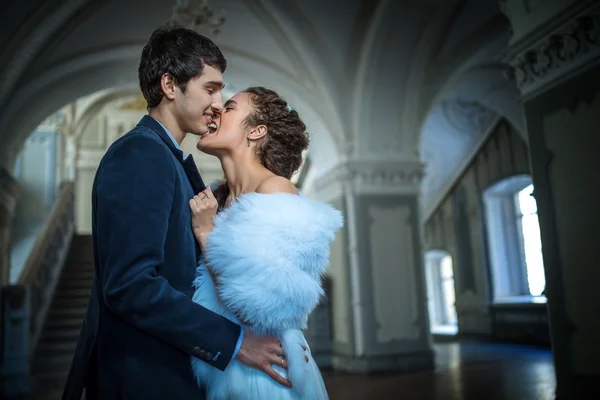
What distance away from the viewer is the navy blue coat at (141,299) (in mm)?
1200

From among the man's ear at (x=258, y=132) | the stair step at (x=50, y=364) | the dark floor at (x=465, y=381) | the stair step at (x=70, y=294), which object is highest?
the man's ear at (x=258, y=132)

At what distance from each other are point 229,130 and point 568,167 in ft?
8.85

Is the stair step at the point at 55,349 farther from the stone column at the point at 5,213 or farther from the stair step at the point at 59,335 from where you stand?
the stone column at the point at 5,213

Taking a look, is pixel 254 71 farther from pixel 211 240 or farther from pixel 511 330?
pixel 511 330

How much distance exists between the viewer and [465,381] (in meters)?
6.02

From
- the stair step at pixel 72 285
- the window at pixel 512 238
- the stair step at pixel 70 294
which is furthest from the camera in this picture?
the window at pixel 512 238

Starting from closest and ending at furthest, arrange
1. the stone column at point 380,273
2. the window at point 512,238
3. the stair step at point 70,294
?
the stone column at point 380,273 < the stair step at point 70,294 < the window at point 512,238

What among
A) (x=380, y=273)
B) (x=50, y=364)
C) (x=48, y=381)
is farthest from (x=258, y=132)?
(x=50, y=364)

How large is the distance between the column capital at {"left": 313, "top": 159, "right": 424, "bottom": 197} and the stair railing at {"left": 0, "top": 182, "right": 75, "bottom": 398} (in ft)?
14.8

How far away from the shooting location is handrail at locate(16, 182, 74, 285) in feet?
22.7

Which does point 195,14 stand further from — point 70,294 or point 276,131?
point 276,131

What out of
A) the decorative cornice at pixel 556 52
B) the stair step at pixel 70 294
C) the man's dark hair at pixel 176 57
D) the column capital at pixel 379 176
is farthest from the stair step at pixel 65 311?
the man's dark hair at pixel 176 57

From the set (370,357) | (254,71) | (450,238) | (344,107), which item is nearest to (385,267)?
(370,357)

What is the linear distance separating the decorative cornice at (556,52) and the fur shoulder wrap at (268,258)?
2.71m
